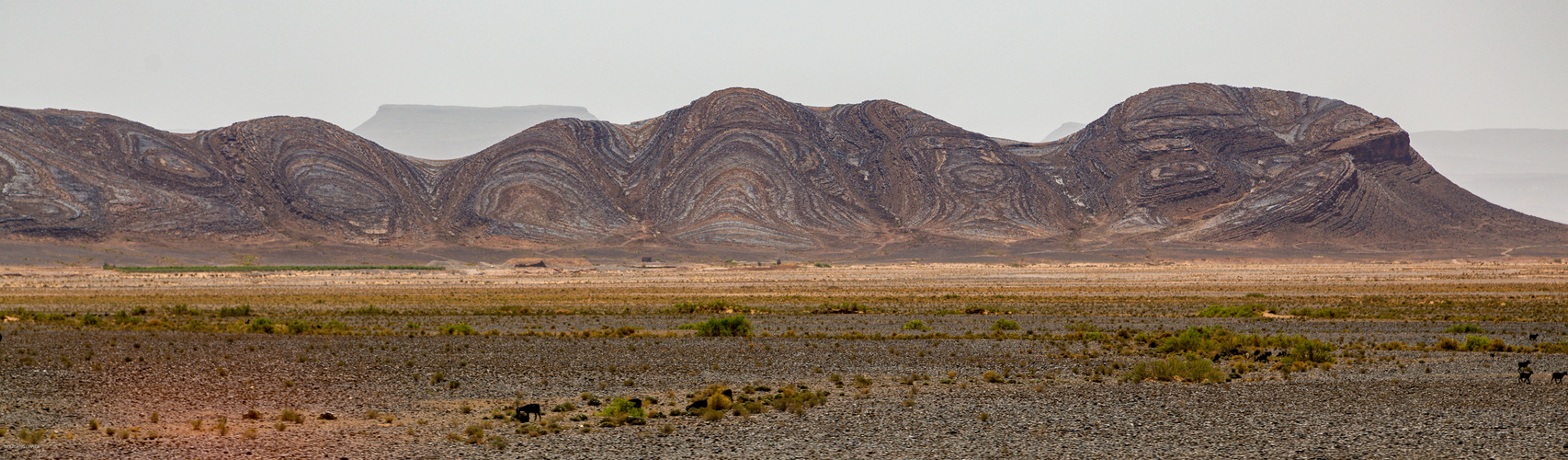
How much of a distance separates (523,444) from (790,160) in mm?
126940

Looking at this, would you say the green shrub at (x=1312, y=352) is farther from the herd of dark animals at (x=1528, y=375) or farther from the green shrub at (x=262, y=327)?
the green shrub at (x=262, y=327)

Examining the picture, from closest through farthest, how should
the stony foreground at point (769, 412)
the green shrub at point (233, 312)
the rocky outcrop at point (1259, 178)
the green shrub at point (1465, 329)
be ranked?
the stony foreground at point (769, 412) < the green shrub at point (1465, 329) < the green shrub at point (233, 312) < the rocky outcrop at point (1259, 178)

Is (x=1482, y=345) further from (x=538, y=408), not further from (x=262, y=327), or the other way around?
(x=262, y=327)

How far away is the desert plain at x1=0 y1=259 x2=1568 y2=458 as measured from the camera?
46.7 ft

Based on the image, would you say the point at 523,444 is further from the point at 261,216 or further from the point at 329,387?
the point at 261,216

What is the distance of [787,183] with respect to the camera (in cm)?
13638

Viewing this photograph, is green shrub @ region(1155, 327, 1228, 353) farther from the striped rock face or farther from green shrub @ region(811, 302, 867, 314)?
the striped rock face

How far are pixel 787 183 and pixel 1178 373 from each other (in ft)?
379

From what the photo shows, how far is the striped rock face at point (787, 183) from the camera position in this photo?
11956 centimetres

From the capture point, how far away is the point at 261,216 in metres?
123

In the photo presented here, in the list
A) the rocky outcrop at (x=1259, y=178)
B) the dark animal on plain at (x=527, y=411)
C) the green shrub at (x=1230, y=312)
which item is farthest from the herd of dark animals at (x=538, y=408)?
the rocky outcrop at (x=1259, y=178)

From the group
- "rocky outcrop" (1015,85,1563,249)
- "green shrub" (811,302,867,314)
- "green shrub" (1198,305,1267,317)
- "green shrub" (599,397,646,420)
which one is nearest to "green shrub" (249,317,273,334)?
"green shrub" (811,302,867,314)

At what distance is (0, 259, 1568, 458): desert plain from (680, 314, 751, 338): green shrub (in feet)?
2.48

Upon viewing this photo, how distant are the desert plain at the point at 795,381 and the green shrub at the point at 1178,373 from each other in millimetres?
78
